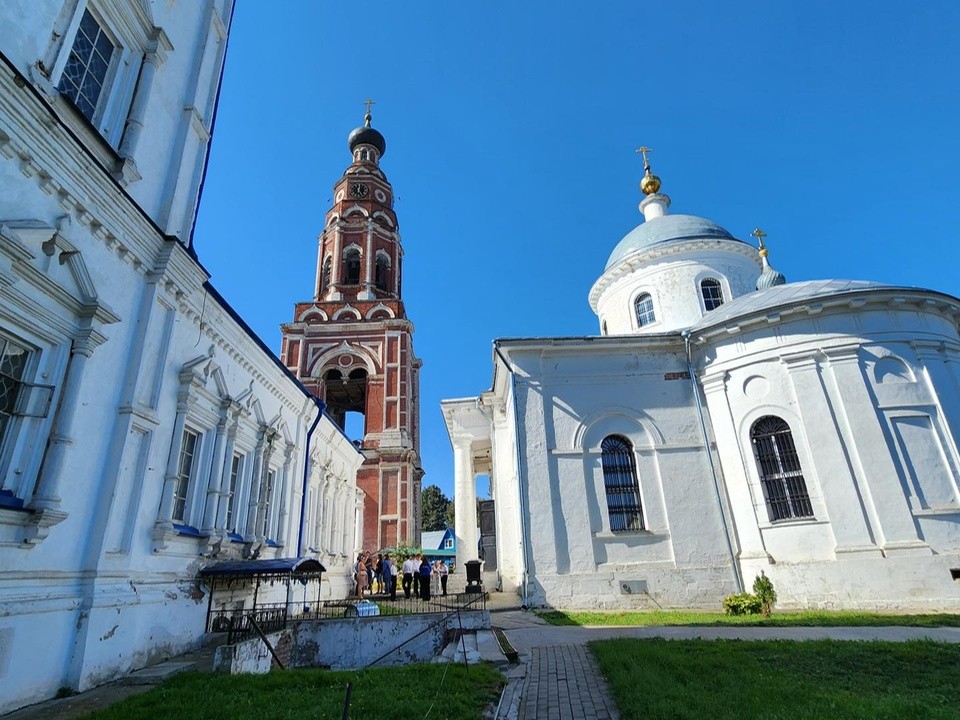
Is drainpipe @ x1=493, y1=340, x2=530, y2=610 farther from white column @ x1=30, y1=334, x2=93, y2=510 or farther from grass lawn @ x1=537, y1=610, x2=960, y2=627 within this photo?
white column @ x1=30, y1=334, x2=93, y2=510

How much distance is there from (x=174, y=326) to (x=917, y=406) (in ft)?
56.0

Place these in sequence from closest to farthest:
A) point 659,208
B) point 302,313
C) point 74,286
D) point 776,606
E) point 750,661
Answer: point 74,286
point 750,661
point 776,606
point 659,208
point 302,313

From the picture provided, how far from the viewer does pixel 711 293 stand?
2189 cm

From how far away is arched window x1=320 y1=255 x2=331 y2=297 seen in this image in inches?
1477

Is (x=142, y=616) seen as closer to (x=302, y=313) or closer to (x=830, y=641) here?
(x=830, y=641)

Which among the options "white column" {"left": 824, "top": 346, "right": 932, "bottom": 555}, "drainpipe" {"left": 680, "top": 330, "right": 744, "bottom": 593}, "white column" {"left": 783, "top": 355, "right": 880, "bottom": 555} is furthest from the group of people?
"white column" {"left": 824, "top": 346, "right": 932, "bottom": 555}

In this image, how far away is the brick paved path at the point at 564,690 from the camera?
547 cm

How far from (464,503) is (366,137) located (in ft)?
105

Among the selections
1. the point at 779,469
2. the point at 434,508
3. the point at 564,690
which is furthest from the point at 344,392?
the point at 434,508

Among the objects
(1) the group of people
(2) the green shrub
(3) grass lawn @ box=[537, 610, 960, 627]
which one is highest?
(1) the group of people

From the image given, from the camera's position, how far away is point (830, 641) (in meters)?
8.45

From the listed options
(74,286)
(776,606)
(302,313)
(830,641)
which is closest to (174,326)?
(74,286)

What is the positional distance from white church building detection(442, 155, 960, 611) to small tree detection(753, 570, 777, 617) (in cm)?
35

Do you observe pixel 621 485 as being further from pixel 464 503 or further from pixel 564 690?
pixel 564 690
